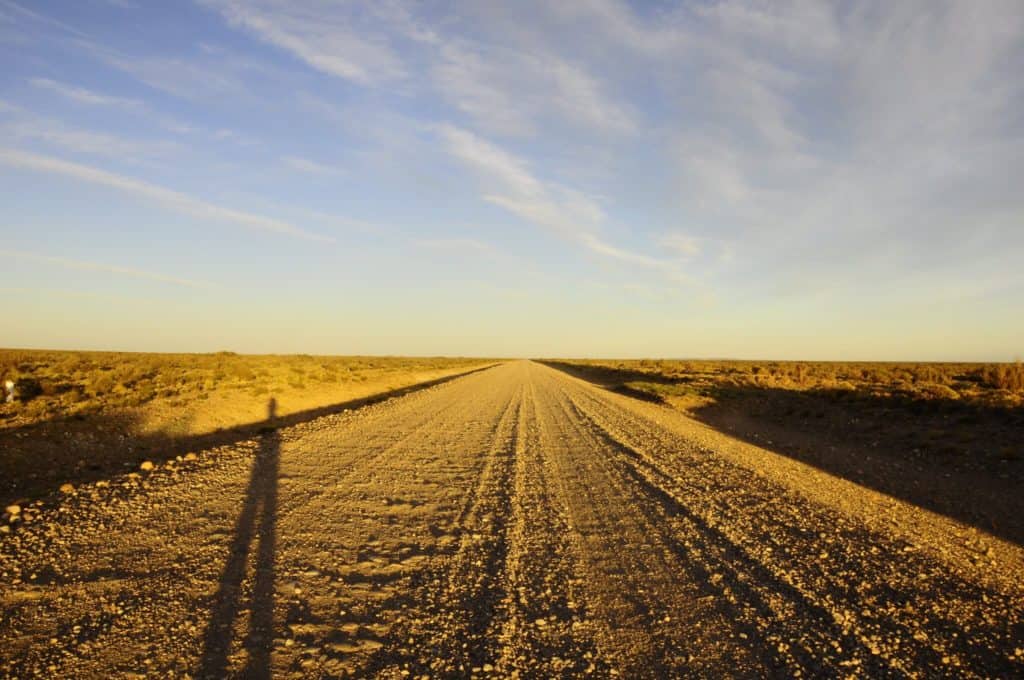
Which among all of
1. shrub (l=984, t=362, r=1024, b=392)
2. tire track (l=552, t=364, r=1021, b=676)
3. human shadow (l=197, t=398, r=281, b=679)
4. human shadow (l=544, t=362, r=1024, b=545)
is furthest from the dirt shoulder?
shrub (l=984, t=362, r=1024, b=392)

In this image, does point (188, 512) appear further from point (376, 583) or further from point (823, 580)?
point (823, 580)

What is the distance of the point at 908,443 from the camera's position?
1541cm

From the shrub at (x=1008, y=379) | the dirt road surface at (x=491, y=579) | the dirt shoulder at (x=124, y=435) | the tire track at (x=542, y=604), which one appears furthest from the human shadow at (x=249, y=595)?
the shrub at (x=1008, y=379)

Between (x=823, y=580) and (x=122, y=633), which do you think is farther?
(x=823, y=580)

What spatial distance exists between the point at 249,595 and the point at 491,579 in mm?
2170

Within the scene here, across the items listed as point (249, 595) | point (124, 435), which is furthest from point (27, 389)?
point (249, 595)

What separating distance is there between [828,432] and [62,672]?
64.9ft

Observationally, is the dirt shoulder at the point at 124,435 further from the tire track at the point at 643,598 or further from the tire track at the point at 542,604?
the tire track at the point at 643,598

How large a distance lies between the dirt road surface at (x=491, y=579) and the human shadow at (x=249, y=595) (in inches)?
0.9

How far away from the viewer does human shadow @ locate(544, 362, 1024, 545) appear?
32.8ft

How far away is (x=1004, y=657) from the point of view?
423cm

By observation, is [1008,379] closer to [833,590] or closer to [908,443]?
[908,443]

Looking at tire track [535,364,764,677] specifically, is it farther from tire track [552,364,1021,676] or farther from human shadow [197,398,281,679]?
human shadow [197,398,281,679]

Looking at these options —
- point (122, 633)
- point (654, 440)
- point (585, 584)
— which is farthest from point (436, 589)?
point (654, 440)
